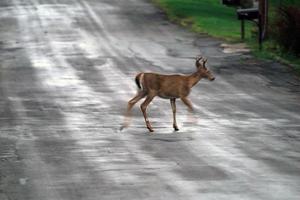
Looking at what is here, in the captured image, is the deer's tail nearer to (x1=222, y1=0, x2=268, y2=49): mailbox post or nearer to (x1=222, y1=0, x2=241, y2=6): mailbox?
(x1=222, y1=0, x2=268, y2=49): mailbox post

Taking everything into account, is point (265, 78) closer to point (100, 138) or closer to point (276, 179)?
point (100, 138)

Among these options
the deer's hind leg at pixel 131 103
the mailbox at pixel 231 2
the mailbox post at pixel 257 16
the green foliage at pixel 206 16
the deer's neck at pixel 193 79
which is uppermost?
the deer's neck at pixel 193 79

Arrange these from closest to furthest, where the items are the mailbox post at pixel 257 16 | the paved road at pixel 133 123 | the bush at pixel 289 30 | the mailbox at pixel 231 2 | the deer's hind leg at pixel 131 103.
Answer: the paved road at pixel 133 123, the deer's hind leg at pixel 131 103, the bush at pixel 289 30, the mailbox post at pixel 257 16, the mailbox at pixel 231 2

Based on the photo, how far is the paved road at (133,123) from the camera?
13742 mm

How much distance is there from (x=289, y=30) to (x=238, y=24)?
954cm

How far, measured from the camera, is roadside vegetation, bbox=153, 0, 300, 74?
31859 mm

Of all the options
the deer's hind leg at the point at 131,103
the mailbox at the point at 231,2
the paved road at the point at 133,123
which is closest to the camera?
the paved road at the point at 133,123

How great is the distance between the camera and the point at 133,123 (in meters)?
19.8

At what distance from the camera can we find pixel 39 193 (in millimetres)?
13164

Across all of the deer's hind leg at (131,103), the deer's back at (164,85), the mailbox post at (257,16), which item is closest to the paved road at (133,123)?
the deer's hind leg at (131,103)

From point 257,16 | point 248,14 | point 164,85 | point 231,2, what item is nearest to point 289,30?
point 257,16

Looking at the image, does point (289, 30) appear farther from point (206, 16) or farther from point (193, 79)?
point (193, 79)

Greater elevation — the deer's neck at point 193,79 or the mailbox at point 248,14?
the deer's neck at point 193,79

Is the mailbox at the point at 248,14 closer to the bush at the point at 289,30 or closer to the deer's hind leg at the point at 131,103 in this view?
the bush at the point at 289,30
